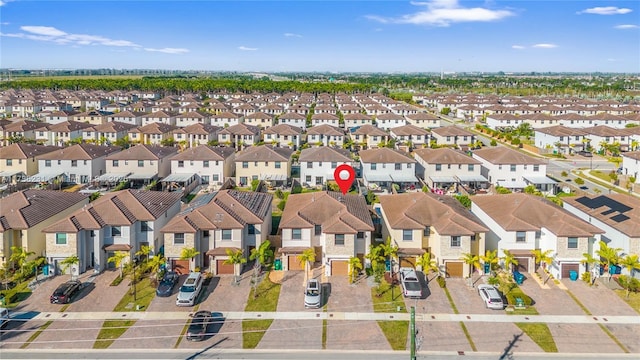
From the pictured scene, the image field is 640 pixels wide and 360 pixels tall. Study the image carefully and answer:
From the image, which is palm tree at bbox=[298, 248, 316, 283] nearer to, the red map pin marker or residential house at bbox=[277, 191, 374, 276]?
residential house at bbox=[277, 191, 374, 276]

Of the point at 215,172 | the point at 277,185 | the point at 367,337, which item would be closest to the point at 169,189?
the point at 215,172

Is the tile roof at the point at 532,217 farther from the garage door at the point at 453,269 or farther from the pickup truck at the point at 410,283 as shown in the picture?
the pickup truck at the point at 410,283

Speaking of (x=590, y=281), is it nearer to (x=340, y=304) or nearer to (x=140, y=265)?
(x=340, y=304)

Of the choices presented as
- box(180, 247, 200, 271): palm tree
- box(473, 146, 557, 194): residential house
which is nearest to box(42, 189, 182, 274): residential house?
box(180, 247, 200, 271): palm tree

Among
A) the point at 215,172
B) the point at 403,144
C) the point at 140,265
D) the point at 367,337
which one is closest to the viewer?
the point at 367,337

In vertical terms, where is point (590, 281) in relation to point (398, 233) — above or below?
below

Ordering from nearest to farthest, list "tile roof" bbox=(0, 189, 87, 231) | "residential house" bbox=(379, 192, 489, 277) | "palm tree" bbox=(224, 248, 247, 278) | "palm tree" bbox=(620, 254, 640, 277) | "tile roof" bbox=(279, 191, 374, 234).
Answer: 1. "palm tree" bbox=(620, 254, 640, 277)
2. "palm tree" bbox=(224, 248, 247, 278)
3. "residential house" bbox=(379, 192, 489, 277)
4. "tile roof" bbox=(279, 191, 374, 234)
5. "tile roof" bbox=(0, 189, 87, 231)
